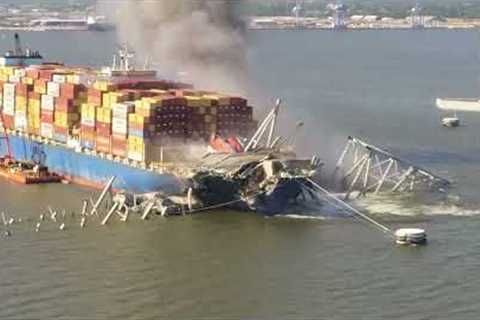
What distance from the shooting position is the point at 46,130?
3462 centimetres

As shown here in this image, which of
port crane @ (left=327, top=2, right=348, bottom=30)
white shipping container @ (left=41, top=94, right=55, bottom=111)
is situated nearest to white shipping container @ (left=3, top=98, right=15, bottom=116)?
white shipping container @ (left=41, top=94, right=55, bottom=111)

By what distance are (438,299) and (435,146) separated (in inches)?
749

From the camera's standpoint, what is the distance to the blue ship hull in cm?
2870

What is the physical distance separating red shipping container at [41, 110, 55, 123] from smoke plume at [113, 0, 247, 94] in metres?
7.29

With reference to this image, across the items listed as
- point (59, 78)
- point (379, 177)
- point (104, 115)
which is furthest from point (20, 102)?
point (379, 177)

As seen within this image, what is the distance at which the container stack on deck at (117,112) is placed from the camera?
97.8 ft

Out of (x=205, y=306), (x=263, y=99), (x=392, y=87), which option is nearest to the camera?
Result: (x=205, y=306)

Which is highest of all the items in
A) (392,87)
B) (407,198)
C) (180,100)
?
(180,100)

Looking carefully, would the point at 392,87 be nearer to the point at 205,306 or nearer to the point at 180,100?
the point at 180,100

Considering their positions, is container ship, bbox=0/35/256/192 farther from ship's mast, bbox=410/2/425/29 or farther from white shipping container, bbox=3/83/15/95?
ship's mast, bbox=410/2/425/29

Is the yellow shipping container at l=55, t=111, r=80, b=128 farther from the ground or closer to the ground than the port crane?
farther from the ground

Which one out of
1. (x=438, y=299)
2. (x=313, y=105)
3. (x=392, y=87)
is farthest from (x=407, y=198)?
(x=392, y=87)

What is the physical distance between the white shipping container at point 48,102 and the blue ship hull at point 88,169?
1.03m

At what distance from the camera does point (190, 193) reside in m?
27.2
